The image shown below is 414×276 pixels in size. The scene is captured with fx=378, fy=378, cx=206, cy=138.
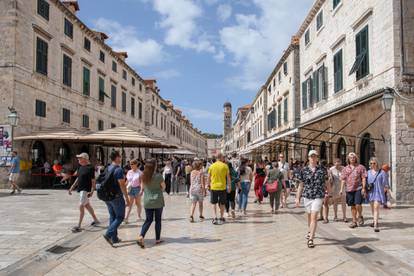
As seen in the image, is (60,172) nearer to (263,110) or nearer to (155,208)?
(155,208)

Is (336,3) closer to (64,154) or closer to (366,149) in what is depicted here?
(366,149)

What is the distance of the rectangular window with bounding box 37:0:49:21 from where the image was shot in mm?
18969

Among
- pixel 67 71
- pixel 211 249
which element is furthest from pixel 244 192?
pixel 67 71

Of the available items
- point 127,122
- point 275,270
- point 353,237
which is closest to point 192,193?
point 353,237

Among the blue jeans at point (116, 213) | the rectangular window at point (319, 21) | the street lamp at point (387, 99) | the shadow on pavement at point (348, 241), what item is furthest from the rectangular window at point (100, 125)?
the shadow on pavement at point (348, 241)

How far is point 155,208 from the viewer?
6906mm

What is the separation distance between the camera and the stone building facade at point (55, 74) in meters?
17.0

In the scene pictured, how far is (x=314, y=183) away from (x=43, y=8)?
17.7m

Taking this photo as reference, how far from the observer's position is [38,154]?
19312mm

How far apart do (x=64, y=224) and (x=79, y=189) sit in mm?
1229

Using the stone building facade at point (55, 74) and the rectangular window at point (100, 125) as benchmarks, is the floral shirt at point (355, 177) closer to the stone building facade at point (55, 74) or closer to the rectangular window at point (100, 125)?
the stone building facade at point (55, 74)

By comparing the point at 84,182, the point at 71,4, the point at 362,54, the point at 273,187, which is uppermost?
the point at 71,4

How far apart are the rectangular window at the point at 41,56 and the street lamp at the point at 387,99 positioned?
1589cm

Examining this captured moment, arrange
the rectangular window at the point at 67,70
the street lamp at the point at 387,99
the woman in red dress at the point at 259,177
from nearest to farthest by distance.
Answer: the street lamp at the point at 387,99 → the woman in red dress at the point at 259,177 → the rectangular window at the point at 67,70
